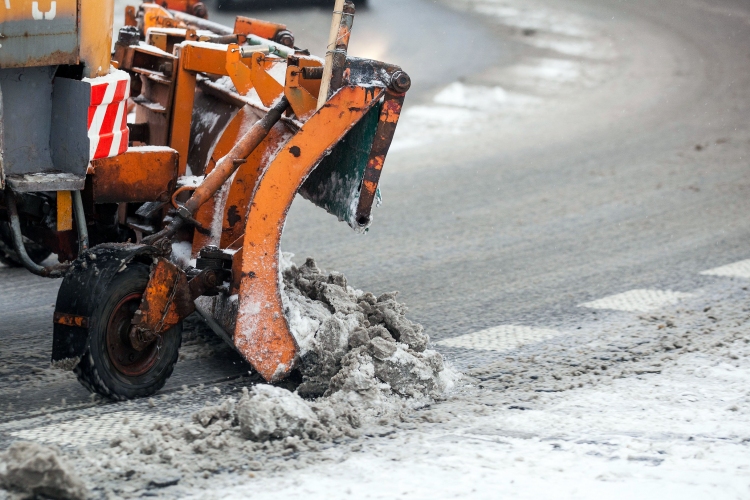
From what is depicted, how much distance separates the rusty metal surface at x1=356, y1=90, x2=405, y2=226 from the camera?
12.2ft

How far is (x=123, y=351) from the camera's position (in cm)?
363

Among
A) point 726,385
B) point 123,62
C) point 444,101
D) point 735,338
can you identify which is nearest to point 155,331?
point 123,62

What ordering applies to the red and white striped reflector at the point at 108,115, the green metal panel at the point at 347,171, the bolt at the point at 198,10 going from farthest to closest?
the bolt at the point at 198,10 < the green metal panel at the point at 347,171 < the red and white striped reflector at the point at 108,115

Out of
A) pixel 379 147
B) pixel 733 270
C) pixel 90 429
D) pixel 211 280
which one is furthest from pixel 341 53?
pixel 733 270

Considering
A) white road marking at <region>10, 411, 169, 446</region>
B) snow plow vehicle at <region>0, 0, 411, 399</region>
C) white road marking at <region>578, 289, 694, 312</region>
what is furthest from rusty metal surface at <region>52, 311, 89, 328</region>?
white road marking at <region>578, 289, 694, 312</region>

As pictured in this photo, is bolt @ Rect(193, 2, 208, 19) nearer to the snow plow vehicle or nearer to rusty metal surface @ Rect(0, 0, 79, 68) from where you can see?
the snow plow vehicle

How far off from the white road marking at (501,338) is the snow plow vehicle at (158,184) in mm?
932

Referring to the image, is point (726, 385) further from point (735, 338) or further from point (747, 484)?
point (747, 484)

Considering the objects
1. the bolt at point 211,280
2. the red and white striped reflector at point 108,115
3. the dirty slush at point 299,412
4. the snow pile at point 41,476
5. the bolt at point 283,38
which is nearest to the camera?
the snow pile at point 41,476

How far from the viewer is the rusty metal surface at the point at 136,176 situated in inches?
150

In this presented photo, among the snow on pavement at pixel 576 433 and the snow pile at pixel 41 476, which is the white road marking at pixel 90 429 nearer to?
the snow pile at pixel 41 476

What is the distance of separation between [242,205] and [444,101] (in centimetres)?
702

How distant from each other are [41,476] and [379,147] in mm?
1737

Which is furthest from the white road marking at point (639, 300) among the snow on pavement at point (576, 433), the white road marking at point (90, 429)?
the white road marking at point (90, 429)
